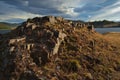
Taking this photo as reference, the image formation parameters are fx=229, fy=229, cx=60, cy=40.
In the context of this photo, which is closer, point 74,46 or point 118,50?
point 74,46

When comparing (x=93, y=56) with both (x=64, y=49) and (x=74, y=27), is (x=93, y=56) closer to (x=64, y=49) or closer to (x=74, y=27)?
(x=64, y=49)

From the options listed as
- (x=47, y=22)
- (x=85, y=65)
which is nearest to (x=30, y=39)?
(x=47, y=22)

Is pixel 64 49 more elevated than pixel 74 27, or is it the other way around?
pixel 74 27

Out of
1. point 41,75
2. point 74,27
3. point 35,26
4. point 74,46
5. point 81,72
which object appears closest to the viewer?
point 41,75

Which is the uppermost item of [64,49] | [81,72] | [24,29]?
[24,29]

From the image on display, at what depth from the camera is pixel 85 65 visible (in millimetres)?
23234

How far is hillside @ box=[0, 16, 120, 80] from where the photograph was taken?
2112 centimetres

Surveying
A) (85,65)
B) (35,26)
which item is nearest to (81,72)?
(85,65)

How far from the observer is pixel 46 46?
23750 millimetres

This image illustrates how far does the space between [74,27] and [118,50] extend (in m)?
6.35

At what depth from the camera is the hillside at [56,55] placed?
21.1 meters

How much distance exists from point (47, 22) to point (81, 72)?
9.71 metres

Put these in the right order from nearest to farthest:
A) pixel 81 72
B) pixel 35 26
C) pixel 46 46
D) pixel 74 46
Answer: pixel 81 72 → pixel 46 46 → pixel 74 46 → pixel 35 26

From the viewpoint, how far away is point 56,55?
23.5m
